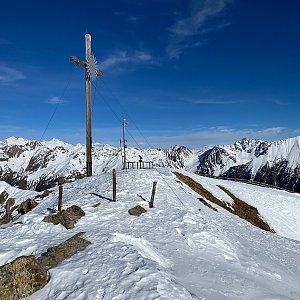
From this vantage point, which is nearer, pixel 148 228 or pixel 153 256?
pixel 153 256

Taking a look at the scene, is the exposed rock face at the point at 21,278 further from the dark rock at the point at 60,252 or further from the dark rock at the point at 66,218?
the dark rock at the point at 66,218

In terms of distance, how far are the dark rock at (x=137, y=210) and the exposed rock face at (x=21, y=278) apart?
9935mm

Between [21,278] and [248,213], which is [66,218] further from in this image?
[248,213]

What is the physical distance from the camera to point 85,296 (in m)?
9.44

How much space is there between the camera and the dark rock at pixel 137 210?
793 inches

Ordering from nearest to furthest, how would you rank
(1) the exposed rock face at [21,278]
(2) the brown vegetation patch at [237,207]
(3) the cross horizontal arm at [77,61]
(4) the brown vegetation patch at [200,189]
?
(1) the exposed rock face at [21,278] → (3) the cross horizontal arm at [77,61] → (4) the brown vegetation patch at [200,189] → (2) the brown vegetation patch at [237,207]

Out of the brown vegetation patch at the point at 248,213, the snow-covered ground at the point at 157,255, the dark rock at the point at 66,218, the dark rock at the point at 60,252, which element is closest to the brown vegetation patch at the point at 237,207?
the brown vegetation patch at the point at 248,213

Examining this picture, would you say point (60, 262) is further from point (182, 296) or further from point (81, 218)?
point (81, 218)

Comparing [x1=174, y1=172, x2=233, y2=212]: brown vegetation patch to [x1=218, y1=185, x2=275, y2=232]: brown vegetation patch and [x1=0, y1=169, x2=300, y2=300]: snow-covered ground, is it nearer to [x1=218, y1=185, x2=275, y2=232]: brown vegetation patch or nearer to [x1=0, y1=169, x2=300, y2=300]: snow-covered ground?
[x1=218, y1=185, x2=275, y2=232]: brown vegetation patch

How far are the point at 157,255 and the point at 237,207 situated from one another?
2782 cm

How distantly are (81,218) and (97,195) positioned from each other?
6.19 metres

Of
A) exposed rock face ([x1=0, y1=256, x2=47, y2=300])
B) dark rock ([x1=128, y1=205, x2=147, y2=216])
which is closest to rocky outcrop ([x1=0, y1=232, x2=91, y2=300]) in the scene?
exposed rock face ([x1=0, y1=256, x2=47, y2=300])

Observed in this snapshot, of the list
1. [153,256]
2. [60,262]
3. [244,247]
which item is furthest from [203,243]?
[60,262]

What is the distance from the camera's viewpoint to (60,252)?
12.3 metres
